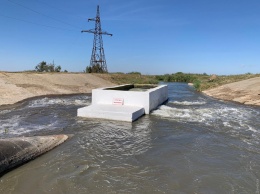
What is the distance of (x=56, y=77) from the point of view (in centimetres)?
3250

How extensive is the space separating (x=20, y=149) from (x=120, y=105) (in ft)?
29.6

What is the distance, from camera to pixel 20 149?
24.4ft

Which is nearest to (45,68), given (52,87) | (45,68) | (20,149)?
(45,68)

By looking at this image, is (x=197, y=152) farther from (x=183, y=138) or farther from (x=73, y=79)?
(x=73, y=79)

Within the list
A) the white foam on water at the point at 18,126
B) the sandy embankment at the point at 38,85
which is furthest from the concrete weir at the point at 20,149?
the sandy embankment at the point at 38,85

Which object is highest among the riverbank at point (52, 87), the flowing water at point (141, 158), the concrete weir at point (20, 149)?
the riverbank at point (52, 87)

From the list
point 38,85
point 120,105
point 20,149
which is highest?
point 38,85

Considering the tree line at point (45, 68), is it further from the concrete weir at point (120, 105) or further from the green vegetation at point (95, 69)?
the concrete weir at point (120, 105)

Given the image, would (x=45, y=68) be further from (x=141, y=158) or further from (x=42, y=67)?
(x=141, y=158)

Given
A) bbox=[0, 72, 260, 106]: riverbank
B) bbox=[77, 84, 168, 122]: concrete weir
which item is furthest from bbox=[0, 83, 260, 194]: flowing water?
bbox=[0, 72, 260, 106]: riverbank

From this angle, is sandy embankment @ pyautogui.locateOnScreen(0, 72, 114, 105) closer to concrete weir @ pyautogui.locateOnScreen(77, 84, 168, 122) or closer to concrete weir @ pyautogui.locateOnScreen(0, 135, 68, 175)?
concrete weir @ pyautogui.locateOnScreen(77, 84, 168, 122)

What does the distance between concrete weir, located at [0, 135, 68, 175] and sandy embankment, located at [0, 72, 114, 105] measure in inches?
482

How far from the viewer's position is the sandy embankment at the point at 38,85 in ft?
72.8

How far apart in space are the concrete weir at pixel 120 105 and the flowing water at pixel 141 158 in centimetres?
56
